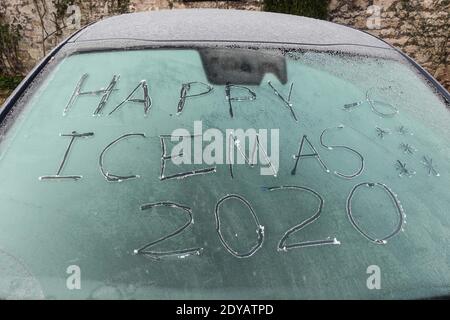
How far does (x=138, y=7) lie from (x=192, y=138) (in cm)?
586

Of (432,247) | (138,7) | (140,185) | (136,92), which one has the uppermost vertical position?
(136,92)

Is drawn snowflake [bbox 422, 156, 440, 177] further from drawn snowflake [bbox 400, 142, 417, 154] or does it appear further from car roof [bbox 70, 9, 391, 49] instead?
car roof [bbox 70, 9, 391, 49]

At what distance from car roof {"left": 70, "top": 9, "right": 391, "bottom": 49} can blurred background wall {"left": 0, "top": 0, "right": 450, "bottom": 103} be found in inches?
181

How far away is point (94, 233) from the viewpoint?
1249 millimetres

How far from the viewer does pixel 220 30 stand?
79.3 inches

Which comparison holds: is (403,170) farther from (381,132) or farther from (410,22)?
(410,22)

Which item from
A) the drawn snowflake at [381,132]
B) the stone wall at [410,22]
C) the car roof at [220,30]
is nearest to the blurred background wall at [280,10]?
the stone wall at [410,22]

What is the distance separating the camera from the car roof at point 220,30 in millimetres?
1970

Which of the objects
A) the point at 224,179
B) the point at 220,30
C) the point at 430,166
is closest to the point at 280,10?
the point at 220,30

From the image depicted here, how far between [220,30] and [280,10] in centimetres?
495
